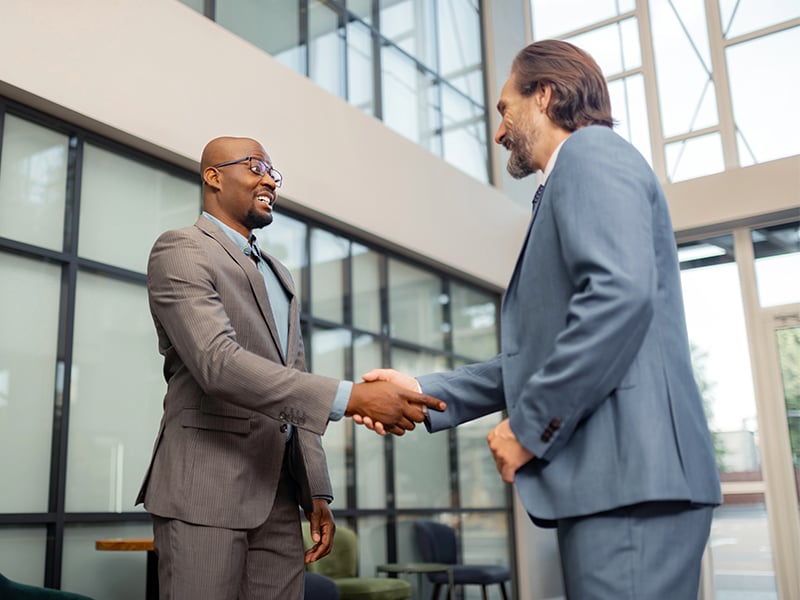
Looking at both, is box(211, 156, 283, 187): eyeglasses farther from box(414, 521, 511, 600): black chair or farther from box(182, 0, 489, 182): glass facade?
box(414, 521, 511, 600): black chair

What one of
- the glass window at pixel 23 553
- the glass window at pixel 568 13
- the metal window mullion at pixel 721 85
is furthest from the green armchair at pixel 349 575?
the glass window at pixel 568 13

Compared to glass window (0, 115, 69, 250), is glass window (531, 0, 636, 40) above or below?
above

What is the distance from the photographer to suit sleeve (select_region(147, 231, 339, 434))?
184 centimetres

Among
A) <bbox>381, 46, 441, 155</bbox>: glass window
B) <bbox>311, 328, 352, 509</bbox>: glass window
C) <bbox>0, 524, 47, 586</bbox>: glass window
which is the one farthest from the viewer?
<bbox>381, 46, 441, 155</bbox>: glass window

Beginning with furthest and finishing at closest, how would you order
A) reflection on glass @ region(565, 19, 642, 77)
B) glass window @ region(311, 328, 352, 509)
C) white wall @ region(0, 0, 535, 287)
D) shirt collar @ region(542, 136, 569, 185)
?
reflection on glass @ region(565, 19, 642, 77), glass window @ region(311, 328, 352, 509), white wall @ region(0, 0, 535, 287), shirt collar @ region(542, 136, 569, 185)

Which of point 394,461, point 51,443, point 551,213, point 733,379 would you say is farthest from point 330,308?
point 551,213

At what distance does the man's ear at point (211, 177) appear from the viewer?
7.77ft

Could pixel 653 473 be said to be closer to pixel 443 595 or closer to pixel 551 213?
pixel 551 213

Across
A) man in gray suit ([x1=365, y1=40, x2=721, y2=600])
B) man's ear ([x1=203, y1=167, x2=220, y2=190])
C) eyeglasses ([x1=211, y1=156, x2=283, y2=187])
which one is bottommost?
man in gray suit ([x1=365, y1=40, x2=721, y2=600])

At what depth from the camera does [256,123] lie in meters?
5.30

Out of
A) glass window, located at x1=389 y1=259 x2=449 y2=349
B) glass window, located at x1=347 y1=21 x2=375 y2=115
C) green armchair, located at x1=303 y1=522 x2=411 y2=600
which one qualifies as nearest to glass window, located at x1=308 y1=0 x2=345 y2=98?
glass window, located at x1=347 y1=21 x2=375 y2=115

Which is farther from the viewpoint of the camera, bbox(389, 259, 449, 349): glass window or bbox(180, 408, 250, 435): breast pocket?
bbox(389, 259, 449, 349): glass window

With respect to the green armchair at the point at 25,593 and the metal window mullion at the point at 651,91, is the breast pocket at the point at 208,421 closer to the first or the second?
the green armchair at the point at 25,593

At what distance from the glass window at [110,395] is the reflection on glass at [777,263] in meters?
5.71
